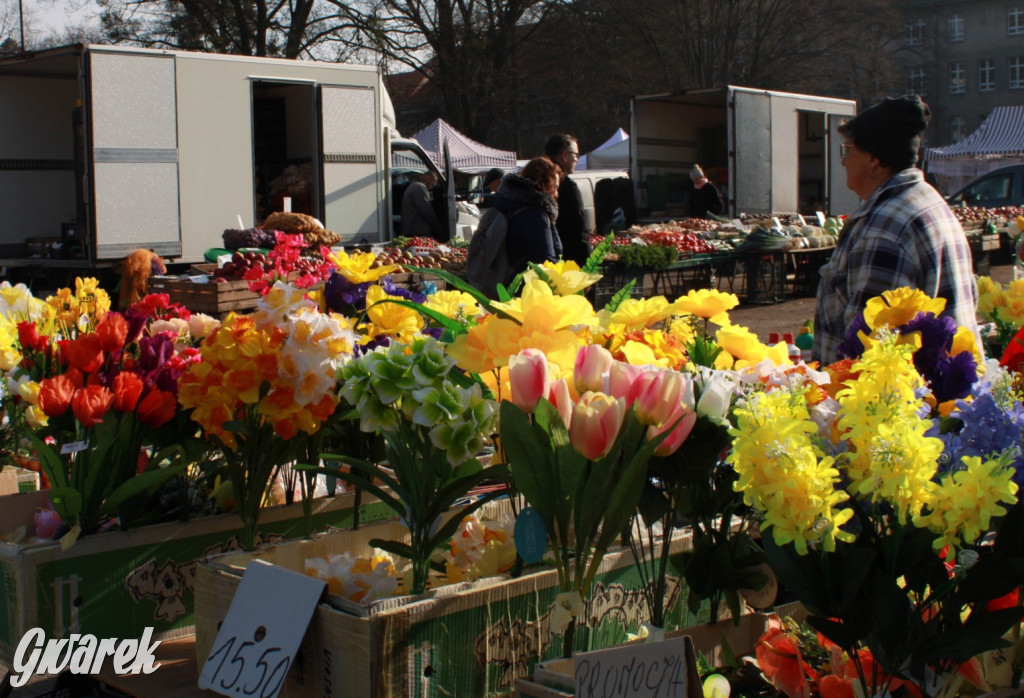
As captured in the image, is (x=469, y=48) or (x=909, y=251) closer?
(x=909, y=251)

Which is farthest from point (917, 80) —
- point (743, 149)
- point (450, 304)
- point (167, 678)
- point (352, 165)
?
point (167, 678)

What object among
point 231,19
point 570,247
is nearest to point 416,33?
point 231,19

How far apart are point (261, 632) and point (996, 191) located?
17.7 metres

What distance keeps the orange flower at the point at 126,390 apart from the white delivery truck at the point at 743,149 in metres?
12.9

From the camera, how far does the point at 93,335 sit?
201 cm

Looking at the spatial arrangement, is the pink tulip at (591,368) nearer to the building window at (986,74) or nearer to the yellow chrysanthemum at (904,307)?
the yellow chrysanthemum at (904,307)

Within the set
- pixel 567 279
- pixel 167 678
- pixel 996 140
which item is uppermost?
pixel 996 140

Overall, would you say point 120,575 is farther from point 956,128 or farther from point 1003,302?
point 956,128

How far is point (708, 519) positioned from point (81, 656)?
3.81ft

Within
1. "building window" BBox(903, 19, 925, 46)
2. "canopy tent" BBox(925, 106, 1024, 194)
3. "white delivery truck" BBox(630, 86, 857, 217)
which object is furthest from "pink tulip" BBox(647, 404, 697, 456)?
"building window" BBox(903, 19, 925, 46)

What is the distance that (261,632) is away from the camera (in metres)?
1.58

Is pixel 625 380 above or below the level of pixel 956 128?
below

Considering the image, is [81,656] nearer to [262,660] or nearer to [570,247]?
[262,660]

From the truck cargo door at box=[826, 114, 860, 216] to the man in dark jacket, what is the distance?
10.5 m
